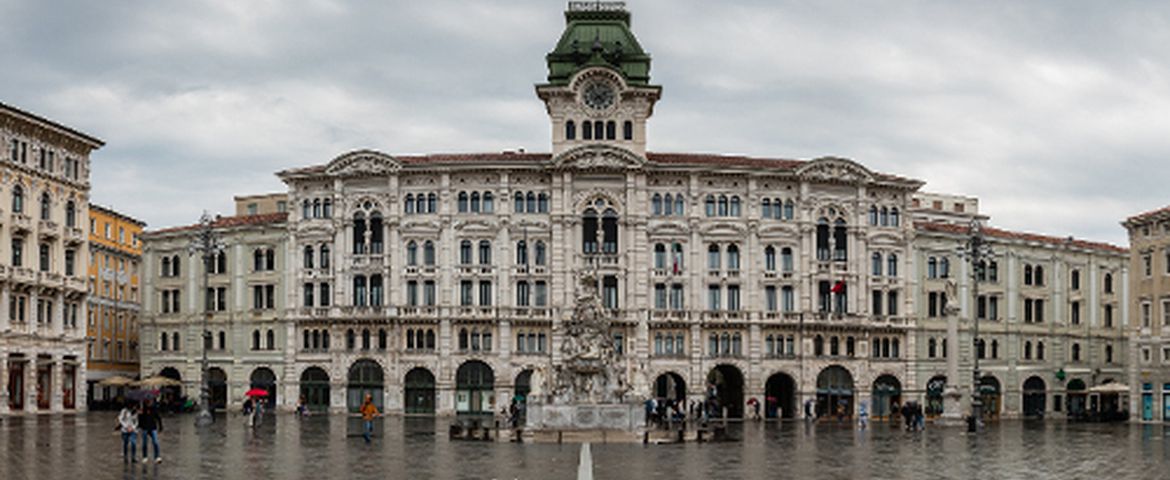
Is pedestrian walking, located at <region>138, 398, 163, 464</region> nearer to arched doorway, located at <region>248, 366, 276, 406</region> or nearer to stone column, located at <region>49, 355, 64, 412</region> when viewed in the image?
stone column, located at <region>49, 355, 64, 412</region>

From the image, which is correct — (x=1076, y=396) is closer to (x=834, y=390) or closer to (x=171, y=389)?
(x=834, y=390)

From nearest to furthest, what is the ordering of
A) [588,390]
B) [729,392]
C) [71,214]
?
[588,390]
[71,214]
[729,392]

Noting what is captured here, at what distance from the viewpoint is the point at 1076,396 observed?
96.6 metres

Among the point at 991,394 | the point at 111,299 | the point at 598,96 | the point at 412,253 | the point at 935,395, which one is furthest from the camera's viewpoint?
the point at 111,299

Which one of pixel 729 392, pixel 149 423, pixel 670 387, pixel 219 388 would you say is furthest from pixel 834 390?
pixel 149 423

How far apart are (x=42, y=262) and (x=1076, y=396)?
6776 cm

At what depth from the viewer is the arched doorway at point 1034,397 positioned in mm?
93750

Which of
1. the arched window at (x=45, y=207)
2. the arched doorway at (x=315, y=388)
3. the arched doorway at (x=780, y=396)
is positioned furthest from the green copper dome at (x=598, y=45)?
the arched window at (x=45, y=207)

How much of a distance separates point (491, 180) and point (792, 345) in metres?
21.2

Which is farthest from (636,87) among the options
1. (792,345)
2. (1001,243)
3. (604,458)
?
(604,458)

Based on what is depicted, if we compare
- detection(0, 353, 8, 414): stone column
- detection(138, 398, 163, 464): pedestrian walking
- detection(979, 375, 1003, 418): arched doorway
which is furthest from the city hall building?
detection(138, 398, 163, 464): pedestrian walking

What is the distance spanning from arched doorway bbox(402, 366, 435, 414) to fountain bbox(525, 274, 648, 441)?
103 feet

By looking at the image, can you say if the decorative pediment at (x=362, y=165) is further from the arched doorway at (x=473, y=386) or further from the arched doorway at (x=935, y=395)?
the arched doorway at (x=935, y=395)

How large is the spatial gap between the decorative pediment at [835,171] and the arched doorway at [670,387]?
14928mm
